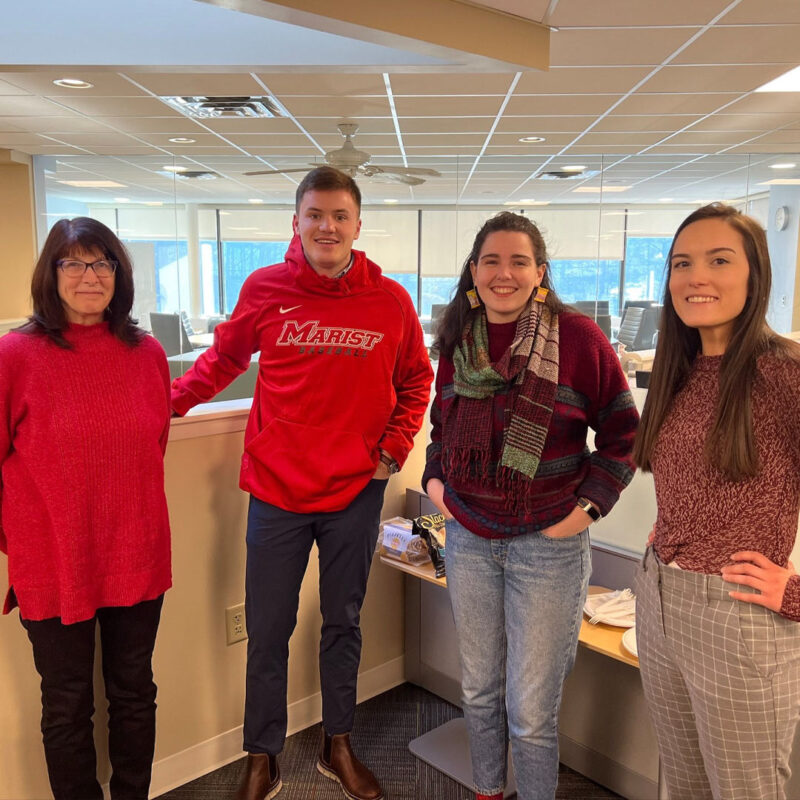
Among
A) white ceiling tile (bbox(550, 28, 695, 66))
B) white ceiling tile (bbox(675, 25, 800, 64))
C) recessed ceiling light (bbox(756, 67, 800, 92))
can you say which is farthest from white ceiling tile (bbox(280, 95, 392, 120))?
recessed ceiling light (bbox(756, 67, 800, 92))

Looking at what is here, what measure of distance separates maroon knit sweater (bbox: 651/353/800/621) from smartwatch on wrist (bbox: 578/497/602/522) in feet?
0.83

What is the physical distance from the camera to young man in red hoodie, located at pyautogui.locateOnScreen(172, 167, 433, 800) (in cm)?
178

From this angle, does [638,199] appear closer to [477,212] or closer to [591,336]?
[477,212]

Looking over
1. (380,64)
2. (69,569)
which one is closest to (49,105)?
(380,64)

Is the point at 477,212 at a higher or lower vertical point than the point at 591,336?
higher

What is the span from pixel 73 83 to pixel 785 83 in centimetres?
419

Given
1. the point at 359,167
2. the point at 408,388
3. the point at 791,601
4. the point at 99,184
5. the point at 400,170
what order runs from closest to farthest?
the point at 791,601 → the point at 408,388 → the point at 400,170 → the point at 359,167 → the point at 99,184

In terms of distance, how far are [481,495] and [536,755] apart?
58 cm

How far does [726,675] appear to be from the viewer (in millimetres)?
1108

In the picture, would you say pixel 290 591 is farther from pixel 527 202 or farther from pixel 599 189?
pixel 527 202

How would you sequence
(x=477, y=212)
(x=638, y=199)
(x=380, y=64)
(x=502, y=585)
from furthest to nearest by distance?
(x=638, y=199)
(x=477, y=212)
(x=380, y=64)
(x=502, y=585)

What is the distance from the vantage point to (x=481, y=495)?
59.3 inches

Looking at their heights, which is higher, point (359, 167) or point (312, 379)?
point (359, 167)

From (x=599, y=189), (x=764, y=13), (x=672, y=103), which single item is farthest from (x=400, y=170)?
(x=599, y=189)
